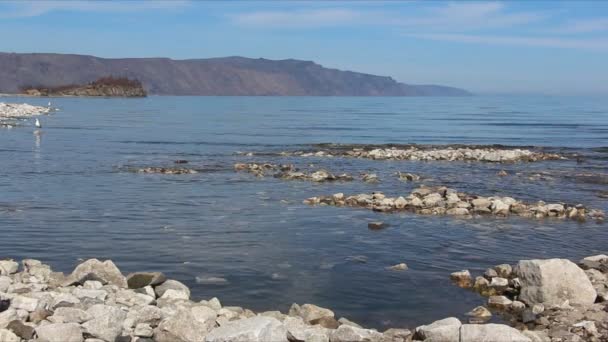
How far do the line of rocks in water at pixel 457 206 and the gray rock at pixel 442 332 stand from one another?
11.7 m

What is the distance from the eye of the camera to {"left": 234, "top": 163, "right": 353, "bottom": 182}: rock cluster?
28.6 metres

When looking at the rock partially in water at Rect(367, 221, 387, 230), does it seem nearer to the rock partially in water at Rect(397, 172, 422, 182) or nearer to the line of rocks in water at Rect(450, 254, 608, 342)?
the line of rocks in water at Rect(450, 254, 608, 342)

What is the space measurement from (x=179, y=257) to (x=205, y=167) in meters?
18.4

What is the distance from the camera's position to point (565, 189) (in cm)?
2786

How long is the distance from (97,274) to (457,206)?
43.0 ft

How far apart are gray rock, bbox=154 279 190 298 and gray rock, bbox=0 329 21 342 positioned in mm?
3053

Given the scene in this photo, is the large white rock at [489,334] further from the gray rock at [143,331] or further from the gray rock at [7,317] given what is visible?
the gray rock at [7,317]

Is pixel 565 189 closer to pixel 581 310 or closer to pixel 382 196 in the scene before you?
pixel 382 196

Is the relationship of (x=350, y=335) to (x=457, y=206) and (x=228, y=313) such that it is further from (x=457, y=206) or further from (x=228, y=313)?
(x=457, y=206)

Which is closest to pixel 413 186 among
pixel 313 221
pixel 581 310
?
pixel 313 221

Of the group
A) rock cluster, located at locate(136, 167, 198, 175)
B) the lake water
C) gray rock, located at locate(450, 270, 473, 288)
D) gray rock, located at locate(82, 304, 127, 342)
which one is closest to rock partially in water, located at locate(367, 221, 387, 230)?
the lake water

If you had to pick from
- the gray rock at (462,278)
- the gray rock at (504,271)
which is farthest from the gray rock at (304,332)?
the gray rock at (504,271)

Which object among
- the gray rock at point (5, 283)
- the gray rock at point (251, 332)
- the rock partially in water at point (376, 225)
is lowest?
the rock partially in water at point (376, 225)

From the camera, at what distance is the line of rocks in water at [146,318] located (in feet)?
28.9
